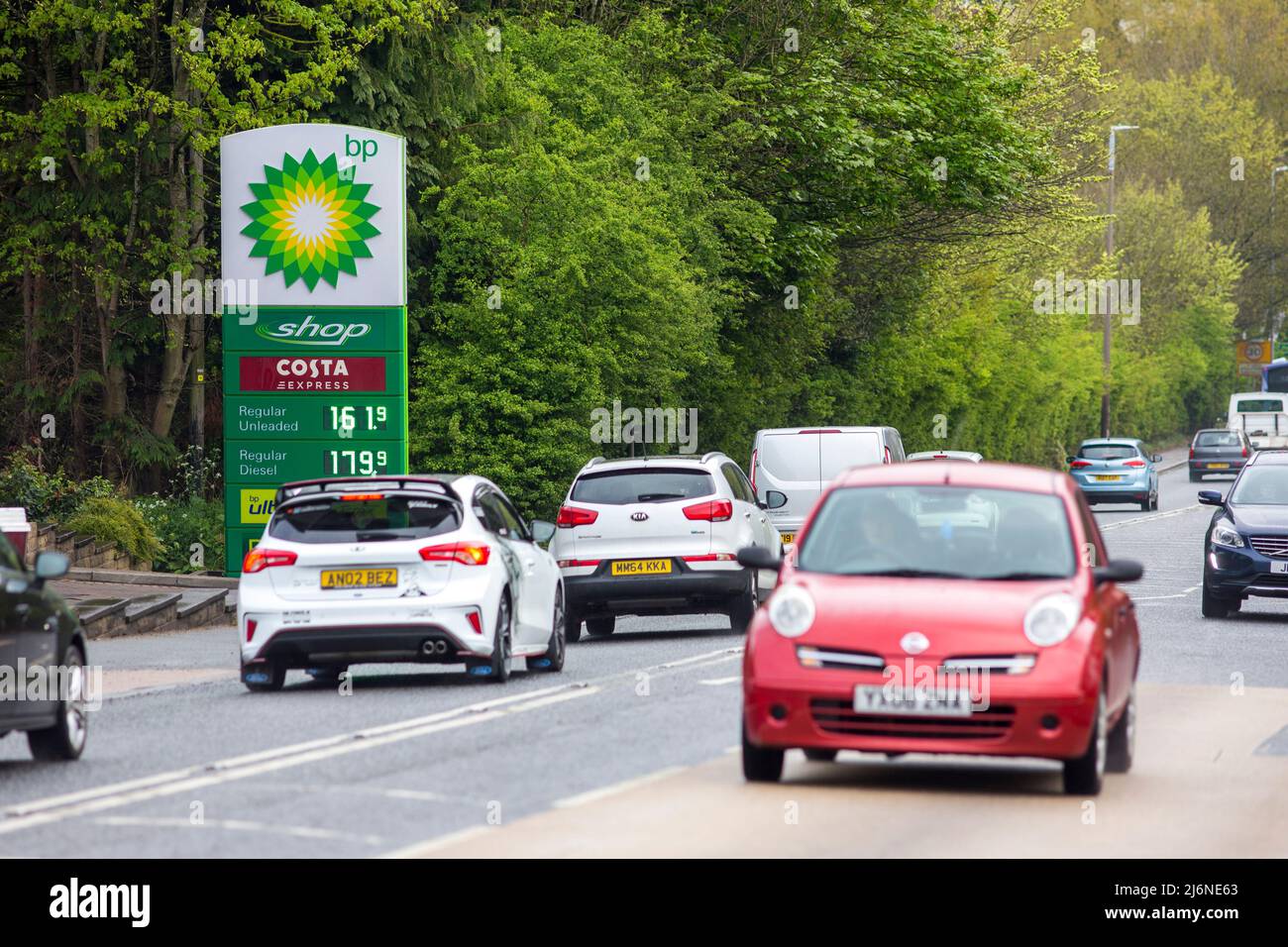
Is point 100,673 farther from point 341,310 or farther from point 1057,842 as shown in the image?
point 1057,842

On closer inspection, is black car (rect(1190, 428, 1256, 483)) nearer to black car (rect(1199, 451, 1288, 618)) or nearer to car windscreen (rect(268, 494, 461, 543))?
black car (rect(1199, 451, 1288, 618))

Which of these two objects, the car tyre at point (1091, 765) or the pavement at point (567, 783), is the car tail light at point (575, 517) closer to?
the pavement at point (567, 783)

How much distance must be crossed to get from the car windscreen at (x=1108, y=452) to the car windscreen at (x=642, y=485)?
1314 inches

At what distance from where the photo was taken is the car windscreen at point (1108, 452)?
175 feet

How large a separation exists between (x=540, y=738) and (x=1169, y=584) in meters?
18.2

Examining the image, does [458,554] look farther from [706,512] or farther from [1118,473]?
[1118,473]

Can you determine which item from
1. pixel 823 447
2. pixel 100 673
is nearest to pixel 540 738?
pixel 100 673

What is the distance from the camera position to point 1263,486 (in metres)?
24.4

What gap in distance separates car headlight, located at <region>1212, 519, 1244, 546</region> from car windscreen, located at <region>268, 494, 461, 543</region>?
1051cm

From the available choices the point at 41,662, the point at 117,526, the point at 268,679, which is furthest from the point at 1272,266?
the point at 41,662

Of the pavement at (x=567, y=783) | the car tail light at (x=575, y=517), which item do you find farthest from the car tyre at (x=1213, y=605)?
the car tail light at (x=575, y=517)

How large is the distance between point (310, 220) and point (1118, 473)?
106 ft
